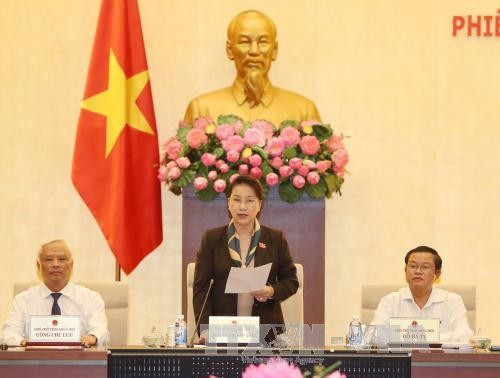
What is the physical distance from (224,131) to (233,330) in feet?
6.66

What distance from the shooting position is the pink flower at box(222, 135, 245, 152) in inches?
225

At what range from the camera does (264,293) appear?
4.44m

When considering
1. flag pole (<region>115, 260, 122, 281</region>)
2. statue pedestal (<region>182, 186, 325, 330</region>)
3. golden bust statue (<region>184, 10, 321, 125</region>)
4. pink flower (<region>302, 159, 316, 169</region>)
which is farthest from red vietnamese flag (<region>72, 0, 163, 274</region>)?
pink flower (<region>302, 159, 316, 169</region>)

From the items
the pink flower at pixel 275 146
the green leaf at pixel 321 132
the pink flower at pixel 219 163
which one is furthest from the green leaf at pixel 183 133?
the green leaf at pixel 321 132

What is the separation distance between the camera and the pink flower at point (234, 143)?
18.7ft

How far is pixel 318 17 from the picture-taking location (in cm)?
728

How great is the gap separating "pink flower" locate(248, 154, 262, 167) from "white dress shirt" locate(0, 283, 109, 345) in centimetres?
128

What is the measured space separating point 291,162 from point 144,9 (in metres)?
2.09

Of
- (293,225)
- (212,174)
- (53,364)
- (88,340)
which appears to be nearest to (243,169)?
(212,174)

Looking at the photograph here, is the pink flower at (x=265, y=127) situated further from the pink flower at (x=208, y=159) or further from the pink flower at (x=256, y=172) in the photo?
the pink flower at (x=208, y=159)

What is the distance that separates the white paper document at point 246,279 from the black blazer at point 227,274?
298 millimetres

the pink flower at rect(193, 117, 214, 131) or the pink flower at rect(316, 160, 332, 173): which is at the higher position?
the pink flower at rect(193, 117, 214, 131)

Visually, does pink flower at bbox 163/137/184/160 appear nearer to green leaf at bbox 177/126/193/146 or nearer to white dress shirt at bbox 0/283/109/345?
green leaf at bbox 177/126/193/146

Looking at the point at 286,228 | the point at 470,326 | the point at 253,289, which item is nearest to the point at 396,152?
the point at 286,228
